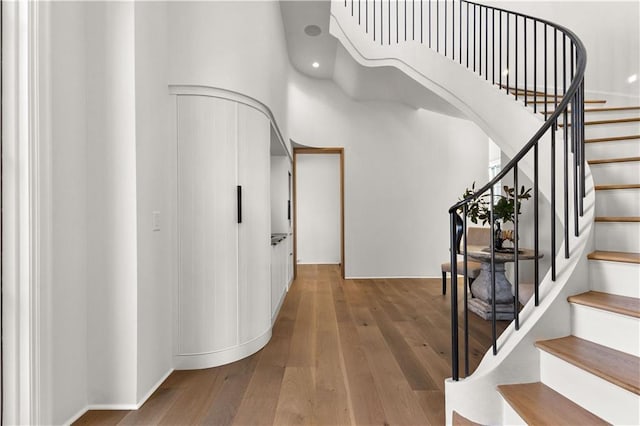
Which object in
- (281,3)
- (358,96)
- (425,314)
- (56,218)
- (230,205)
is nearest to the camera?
(56,218)

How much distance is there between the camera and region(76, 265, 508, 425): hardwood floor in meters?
1.77

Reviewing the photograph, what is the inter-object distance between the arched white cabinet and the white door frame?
857 millimetres

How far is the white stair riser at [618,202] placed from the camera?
2.03 metres

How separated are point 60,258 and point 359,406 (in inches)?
70.7

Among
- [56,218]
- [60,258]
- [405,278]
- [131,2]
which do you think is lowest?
[405,278]

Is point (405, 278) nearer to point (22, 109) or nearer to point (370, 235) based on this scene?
point (370, 235)

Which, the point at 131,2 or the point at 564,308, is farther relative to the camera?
the point at 131,2

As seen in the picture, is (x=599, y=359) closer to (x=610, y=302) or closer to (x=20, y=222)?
(x=610, y=302)

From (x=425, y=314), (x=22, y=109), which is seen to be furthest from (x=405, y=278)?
(x=22, y=109)

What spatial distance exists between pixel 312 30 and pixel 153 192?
341cm

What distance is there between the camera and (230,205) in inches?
96.2

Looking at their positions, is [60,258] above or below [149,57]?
below

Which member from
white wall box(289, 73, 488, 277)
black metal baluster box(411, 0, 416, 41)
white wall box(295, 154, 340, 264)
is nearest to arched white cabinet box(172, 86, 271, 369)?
black metal baluster box(411, 0, 416, 41)

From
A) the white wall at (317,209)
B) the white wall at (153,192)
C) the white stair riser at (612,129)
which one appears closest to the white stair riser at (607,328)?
the white stair riser at (612,129)
